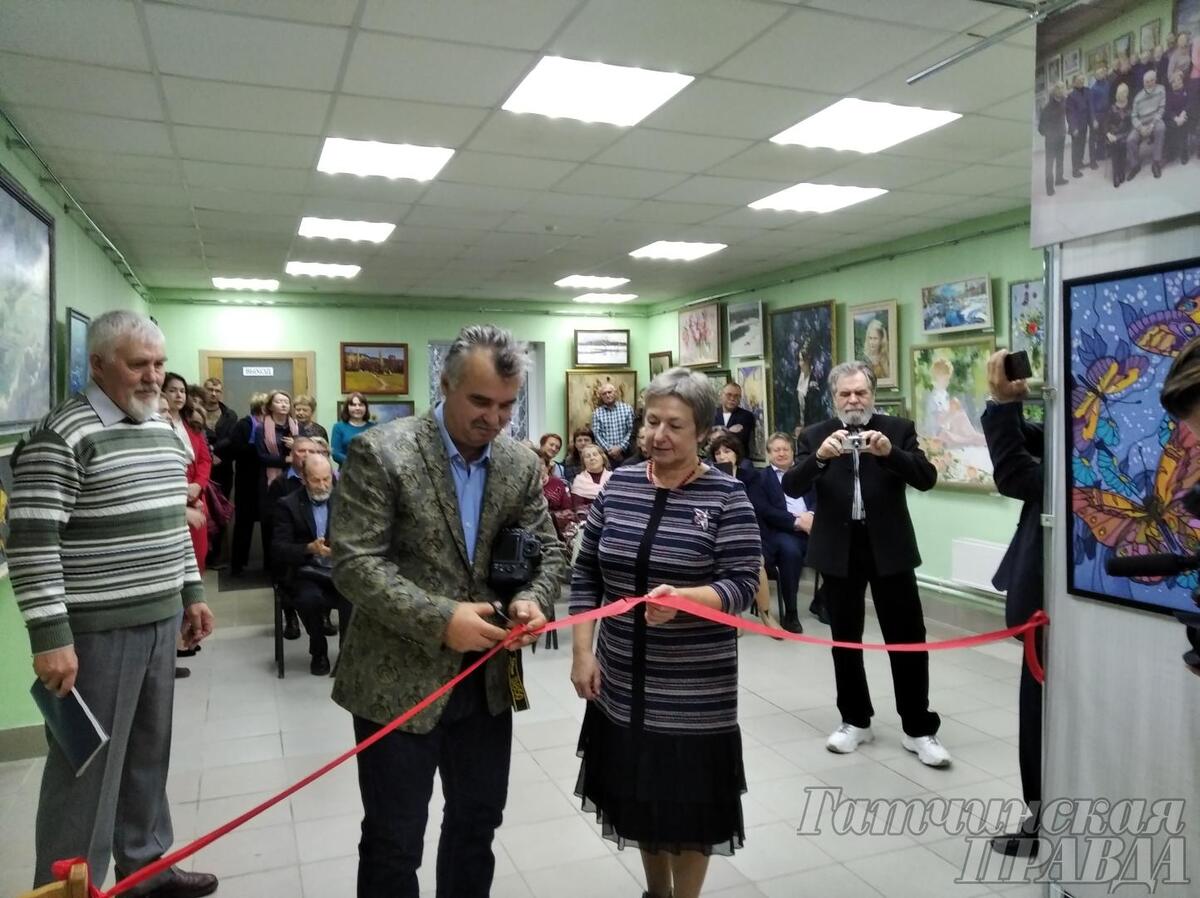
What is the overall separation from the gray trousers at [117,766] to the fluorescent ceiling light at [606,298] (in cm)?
873

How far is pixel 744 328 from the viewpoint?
9320 mm

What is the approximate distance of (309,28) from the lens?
3125 mm

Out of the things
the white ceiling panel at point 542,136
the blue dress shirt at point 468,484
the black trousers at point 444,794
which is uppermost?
the white ceiling panel at point 542,136

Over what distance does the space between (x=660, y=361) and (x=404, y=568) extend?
978 cm

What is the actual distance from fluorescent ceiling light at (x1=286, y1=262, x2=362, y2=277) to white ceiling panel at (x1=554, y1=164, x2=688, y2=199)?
3.80 meters

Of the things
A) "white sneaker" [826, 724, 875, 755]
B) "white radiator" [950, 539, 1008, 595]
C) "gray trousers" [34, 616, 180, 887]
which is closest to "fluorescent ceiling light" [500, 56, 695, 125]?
"gray trousers" [34, 616, 180, 887]

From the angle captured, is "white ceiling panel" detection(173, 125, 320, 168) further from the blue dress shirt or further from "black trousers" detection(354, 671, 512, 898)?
"black trousers" detection(354, 671, 512, 898)

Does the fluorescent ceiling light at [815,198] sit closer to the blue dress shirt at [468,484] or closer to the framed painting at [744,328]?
the framed painting at [744,328]

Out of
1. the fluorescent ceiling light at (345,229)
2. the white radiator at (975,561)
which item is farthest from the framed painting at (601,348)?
the white radiator at (975,561)

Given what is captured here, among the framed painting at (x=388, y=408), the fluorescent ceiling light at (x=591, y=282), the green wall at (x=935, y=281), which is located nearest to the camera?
the green wall at (x=935, y=281)

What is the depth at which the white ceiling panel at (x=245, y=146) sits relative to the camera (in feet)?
14.1

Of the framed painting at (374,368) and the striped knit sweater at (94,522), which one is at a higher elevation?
the framed painting at (374,368)

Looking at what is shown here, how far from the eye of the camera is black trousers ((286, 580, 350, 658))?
489 centimetres

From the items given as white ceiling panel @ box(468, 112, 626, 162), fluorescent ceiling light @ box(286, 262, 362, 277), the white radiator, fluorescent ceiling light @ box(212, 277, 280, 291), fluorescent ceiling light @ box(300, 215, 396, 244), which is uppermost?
fluorescent ceiling light @ box(212, 277, 280, 291)
